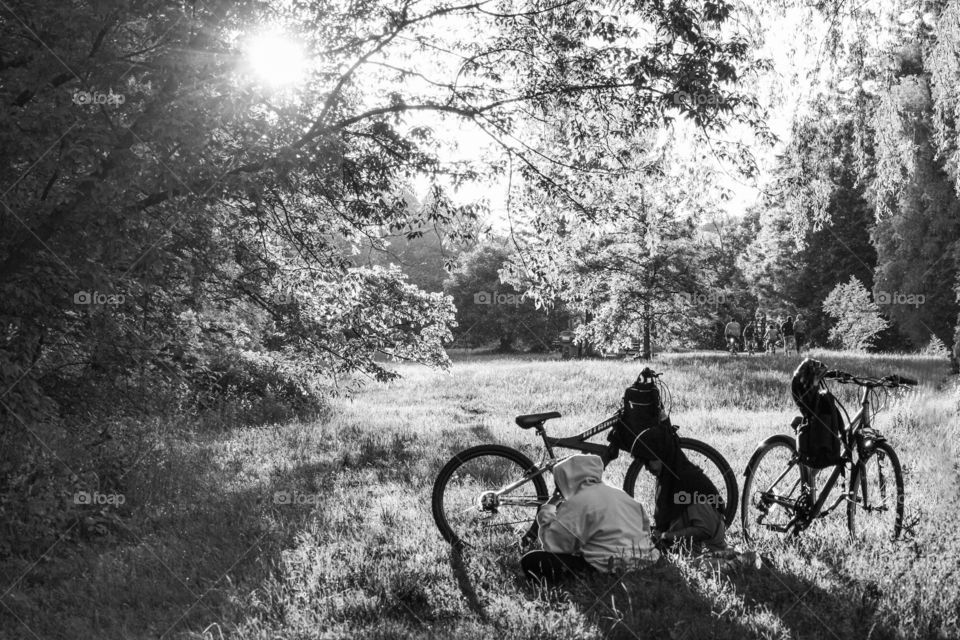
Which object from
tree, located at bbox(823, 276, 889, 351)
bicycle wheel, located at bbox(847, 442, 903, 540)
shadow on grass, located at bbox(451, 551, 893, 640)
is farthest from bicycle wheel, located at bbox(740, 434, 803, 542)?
tree, located at bbox(823, 276, 889, 351)

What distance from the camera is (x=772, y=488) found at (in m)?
5.53

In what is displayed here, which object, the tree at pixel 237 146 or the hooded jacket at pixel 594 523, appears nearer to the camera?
the hooded jacket at pixel 594 523

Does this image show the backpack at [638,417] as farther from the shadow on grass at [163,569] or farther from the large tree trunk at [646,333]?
the large tree trunk at [646,333]

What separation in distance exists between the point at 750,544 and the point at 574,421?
29.4ft

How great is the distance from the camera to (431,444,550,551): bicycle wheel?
538 centimetres

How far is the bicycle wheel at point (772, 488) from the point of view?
215 inches
